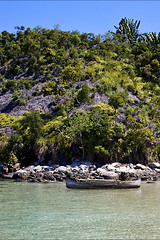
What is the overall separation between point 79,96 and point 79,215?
87.3ft

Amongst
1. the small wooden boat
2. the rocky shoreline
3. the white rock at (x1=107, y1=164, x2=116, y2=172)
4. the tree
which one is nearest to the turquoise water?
the small wooden boat

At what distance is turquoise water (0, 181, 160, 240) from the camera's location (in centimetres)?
1027

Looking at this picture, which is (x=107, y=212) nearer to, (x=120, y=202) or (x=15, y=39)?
(x=120, y=202)

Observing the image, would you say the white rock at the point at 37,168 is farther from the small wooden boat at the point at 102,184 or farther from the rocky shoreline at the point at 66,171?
the small wooden boat at the point at 102,184

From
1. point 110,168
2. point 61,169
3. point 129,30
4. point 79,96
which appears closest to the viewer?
point 110,168

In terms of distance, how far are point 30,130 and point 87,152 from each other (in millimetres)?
6969

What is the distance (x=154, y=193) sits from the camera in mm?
18953

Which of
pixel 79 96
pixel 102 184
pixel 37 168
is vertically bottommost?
pixel 102 184

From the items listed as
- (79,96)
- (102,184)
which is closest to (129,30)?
(79,96)

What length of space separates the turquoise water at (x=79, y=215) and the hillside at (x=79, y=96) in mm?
12938

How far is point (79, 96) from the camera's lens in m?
38.7

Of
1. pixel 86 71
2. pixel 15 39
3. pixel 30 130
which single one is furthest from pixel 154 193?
pixel 15 39

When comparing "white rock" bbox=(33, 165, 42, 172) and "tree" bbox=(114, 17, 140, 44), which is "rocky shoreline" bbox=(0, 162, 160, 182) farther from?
"tree" bbox=(114, 17, 140, 44)

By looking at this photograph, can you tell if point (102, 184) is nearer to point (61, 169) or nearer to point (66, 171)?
point (66, 171)
